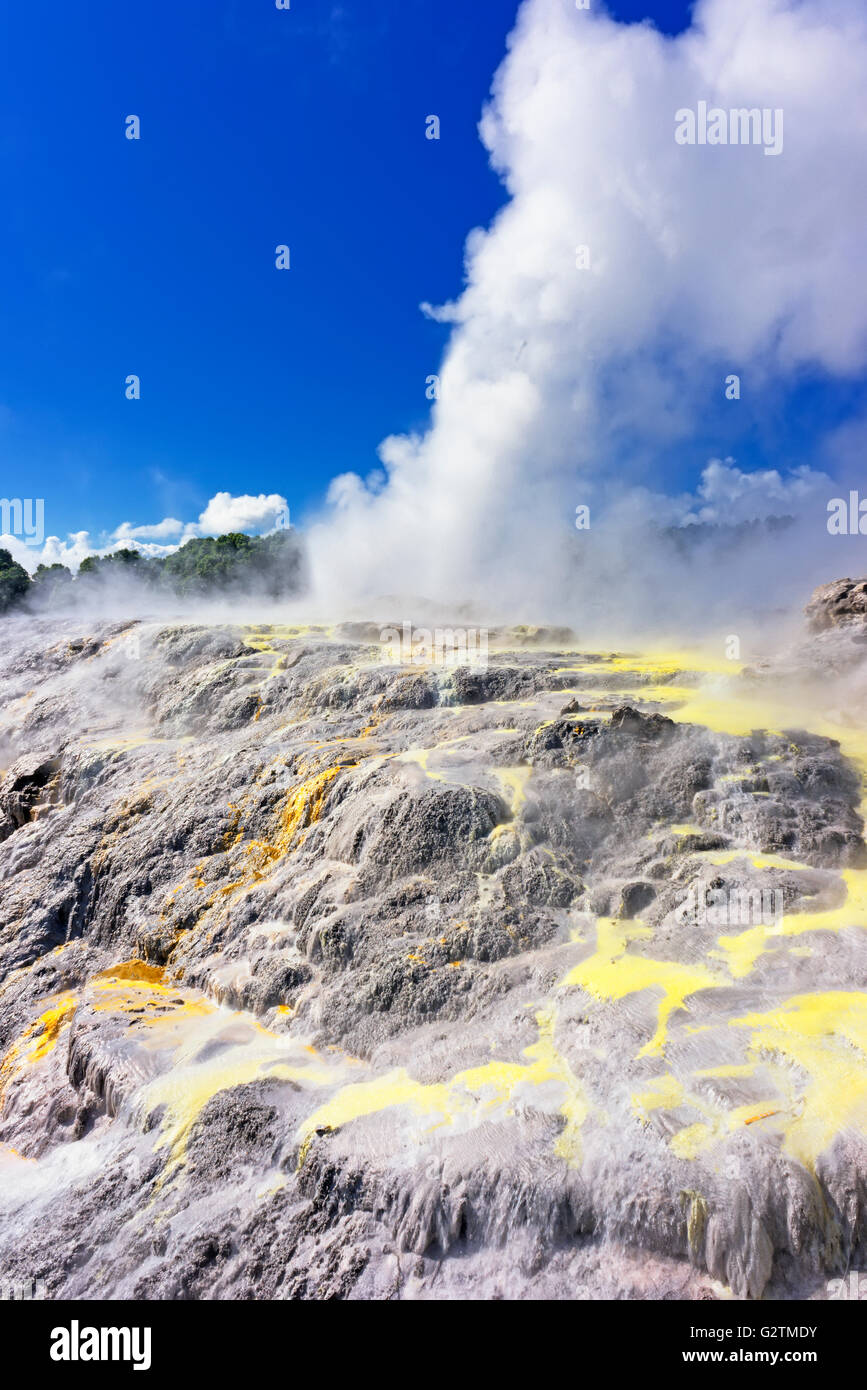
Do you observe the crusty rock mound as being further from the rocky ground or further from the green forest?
the green forest

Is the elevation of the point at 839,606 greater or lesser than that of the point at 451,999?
greater

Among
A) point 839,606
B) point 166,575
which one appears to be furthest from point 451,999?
point 166,575

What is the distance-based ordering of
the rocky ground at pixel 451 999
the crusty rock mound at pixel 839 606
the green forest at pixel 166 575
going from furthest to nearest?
the green forest at pixel 166 575 → the crusty rock mound at pixel 839 606 → the rocky ground at pixel 451 999

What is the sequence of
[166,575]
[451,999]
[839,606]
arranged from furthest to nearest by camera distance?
[166,575] < [839,606] < [451,999]

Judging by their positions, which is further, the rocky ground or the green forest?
the green forest

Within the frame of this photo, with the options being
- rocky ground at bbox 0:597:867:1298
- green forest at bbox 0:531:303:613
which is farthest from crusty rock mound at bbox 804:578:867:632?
green forest at bbox 0:531:303:613

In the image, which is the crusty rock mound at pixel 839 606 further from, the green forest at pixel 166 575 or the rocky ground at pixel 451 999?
the green forest at pixel 166 575

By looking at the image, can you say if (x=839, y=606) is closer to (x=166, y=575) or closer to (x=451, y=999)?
(x=451, y=999)

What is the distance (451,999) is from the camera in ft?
25.1

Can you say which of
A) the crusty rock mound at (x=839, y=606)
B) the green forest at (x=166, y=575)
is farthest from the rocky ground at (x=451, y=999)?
the green forest at (x=166, y=575)

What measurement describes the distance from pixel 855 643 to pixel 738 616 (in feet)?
34.4

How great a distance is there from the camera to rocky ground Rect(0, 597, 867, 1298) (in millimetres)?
5246

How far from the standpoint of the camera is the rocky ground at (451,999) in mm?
5246
